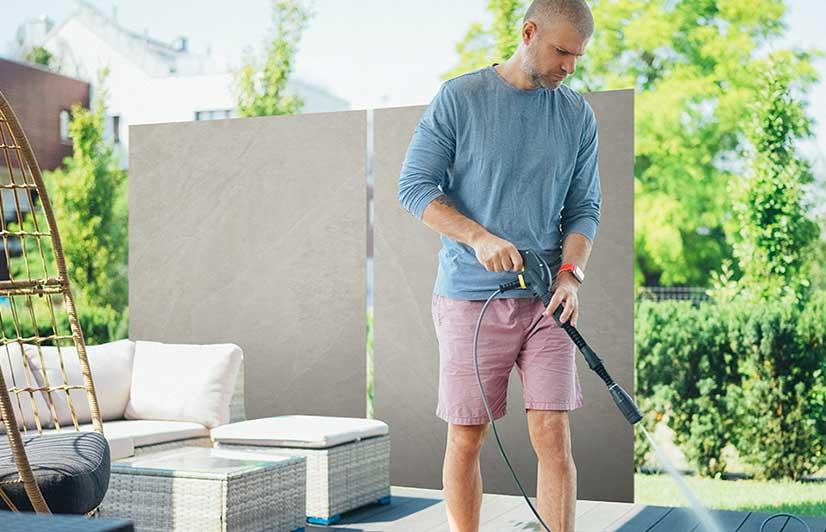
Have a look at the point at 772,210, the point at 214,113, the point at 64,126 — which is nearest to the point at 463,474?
the point at 772,210

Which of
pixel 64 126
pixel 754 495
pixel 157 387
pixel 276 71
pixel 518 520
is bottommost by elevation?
pixel 754 495

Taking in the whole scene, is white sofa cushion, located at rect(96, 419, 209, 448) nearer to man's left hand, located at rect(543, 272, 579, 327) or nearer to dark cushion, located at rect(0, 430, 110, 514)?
dark cushion, located at rect(0, 430, 110, 514)

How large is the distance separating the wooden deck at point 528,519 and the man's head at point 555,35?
197 cm

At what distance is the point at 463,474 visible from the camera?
2.67 metres

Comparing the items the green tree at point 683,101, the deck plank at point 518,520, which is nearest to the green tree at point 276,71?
the green tree at point 683,101

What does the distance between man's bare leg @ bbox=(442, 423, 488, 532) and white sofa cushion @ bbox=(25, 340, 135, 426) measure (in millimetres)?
2077

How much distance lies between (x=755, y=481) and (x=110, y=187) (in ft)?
25.3

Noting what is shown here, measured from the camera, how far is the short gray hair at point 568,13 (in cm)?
247

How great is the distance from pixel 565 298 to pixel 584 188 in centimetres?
40

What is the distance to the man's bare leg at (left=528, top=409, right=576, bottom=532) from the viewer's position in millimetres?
2564

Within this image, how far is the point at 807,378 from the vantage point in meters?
6.34

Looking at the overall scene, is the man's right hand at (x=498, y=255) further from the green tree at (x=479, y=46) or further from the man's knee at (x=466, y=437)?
the green tree at (x=479, y=46)

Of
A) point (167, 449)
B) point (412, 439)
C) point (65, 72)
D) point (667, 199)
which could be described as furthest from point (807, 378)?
point (65, 72)

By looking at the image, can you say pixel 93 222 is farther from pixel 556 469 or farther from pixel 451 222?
pixel 556 469
